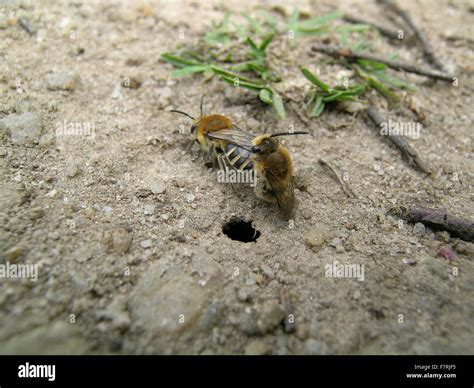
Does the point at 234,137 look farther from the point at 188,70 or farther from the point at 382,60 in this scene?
the point at 382,60

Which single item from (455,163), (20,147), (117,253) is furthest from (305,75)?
(20,147)

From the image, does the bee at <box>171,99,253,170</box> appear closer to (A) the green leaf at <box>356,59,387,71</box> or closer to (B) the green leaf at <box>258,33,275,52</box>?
(B) the green leaf at <box>258,33,275,52</box>

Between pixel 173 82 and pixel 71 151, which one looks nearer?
pixel 71 151

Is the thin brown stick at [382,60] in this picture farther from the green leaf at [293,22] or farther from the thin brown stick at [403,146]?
the thin brown stick at [403,146]

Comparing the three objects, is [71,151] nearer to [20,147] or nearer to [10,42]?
[20,147]
